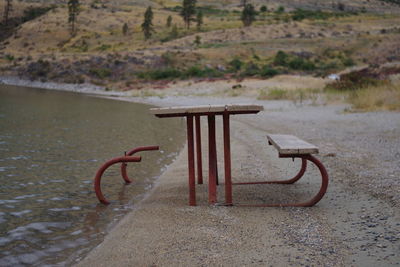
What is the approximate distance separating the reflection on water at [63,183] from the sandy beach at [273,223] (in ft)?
0.95

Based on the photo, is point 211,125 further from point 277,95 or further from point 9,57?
point 9,57

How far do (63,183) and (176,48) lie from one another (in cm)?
4644

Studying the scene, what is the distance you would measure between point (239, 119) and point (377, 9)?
346ft

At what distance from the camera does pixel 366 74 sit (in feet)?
78.1

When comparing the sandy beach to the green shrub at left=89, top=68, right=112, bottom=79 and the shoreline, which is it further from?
the green shrub at left=89, top=68, right=112, bottom=79

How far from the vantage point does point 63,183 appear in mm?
5859

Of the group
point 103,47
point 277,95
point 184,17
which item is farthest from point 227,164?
point 184,17

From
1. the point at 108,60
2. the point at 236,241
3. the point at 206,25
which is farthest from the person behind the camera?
the point at 206,25

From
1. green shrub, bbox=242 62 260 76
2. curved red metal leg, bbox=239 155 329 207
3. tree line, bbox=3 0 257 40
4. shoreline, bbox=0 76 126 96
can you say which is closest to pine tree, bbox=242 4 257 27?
tree line, bbox=3 0 257 40

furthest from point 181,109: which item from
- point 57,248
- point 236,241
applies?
point 57,248

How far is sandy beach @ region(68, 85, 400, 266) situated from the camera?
10.2 feet

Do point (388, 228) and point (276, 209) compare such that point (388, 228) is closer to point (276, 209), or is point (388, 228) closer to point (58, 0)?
point (276, 209)

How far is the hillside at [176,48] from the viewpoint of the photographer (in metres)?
40.2

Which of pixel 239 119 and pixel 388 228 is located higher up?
pixel 388 228
